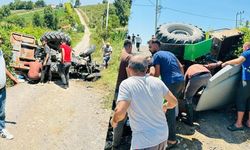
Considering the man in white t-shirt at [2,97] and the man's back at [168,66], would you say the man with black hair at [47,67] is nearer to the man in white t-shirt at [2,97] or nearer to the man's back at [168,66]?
the man in white t-shirt at [2,97]

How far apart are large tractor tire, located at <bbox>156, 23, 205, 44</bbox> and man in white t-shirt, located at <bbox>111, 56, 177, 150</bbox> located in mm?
3753

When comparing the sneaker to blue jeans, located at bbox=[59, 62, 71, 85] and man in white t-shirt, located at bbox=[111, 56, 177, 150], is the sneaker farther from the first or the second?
blue jeans, located at bbox=[59, 62, 71, 85]

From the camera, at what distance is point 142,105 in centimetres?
365

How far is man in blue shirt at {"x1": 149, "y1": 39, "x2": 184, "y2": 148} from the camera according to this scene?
17.7 feet

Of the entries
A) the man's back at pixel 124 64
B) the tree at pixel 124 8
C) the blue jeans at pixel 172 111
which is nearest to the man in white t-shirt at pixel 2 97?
the man's back at pixel 124 64

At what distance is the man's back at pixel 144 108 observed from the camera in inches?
143

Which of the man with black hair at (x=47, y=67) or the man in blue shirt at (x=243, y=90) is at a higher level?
the man in blue shirt at (x=243, y=90)

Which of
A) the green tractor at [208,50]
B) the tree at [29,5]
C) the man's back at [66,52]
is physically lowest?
the tree at [29,5]

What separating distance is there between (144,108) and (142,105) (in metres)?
0.04

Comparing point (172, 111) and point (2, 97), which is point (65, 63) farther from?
point (172, 111)

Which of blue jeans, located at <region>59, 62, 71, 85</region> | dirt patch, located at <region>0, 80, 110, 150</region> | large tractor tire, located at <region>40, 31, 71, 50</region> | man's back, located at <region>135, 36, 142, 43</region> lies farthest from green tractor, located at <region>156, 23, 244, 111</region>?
large tractor tire, located at <region>40, 31, 71, 50</region>

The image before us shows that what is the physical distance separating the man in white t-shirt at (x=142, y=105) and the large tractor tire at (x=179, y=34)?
3.75m

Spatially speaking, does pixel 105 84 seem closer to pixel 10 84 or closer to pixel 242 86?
pixel 10 84

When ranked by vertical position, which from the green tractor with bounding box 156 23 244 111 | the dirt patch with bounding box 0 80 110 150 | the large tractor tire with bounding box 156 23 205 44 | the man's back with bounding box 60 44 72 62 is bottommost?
the dirt patch with bounding box 0 80 110 150
